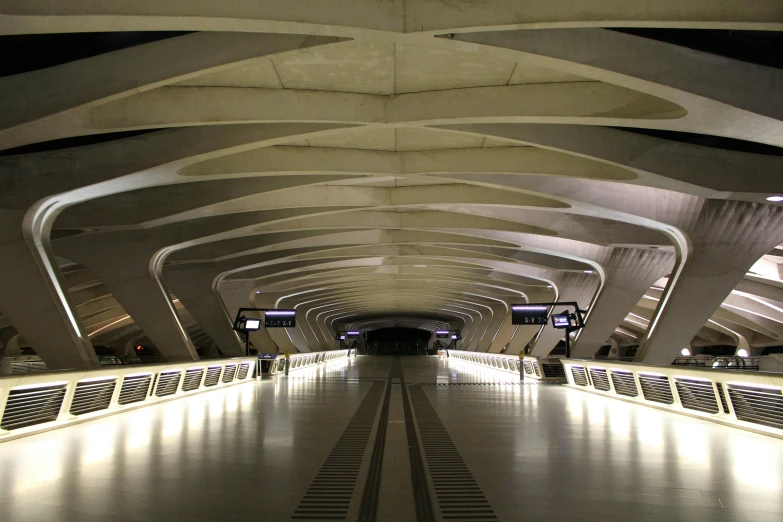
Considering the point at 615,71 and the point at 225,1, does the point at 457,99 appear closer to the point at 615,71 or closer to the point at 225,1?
the point at 615,71

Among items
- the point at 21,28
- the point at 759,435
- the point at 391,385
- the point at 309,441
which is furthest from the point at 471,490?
the point at 391,385

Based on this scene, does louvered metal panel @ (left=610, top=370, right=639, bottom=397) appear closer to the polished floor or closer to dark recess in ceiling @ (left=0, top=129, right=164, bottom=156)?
the polished floor

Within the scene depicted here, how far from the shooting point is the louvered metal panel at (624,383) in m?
13.8

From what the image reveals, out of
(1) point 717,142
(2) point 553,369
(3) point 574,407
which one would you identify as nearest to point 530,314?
(2) point 553,369

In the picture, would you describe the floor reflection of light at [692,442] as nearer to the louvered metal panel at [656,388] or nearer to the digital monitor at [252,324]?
the louvered metal panel at [656,388]

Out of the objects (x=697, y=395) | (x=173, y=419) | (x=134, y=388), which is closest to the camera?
(x=173, y=419)

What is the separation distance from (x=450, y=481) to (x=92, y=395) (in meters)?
7.12

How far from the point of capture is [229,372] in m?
20.0

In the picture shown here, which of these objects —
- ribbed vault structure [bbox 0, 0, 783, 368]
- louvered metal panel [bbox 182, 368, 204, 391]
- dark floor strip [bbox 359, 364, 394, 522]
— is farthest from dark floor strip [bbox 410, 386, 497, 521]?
louvered metal panel [bbox 182, 368, 204, 391]

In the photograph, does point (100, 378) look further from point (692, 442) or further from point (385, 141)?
point (692, 442)

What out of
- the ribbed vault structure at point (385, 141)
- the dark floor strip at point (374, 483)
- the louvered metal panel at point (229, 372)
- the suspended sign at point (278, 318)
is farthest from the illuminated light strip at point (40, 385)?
the suspended sign at point (278, 318)

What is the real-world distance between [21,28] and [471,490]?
281 inches

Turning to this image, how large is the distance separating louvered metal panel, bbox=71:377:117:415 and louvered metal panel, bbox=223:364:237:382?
851 centimetres

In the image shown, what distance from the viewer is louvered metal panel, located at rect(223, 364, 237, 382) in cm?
1949
